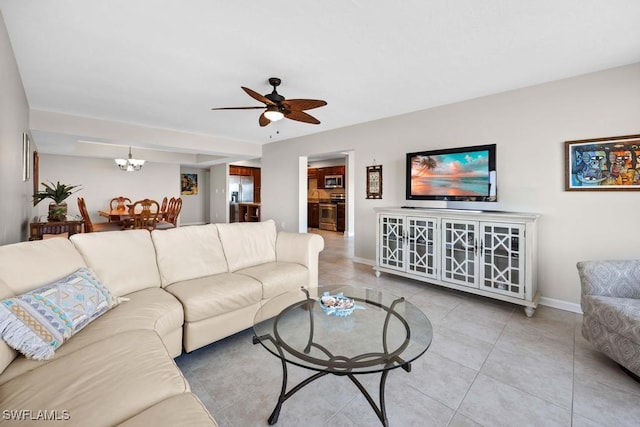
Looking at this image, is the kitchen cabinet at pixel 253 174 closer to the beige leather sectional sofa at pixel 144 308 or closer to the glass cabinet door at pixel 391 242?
the glass cabinet door at pixel 391 242

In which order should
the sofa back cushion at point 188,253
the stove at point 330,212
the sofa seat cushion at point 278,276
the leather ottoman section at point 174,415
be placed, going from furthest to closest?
the stove at point 330,212 < the sofa seat cushion at point 278,276 < the sofa back cushion at point 188,253 < the leather ottoman section at point 174,415

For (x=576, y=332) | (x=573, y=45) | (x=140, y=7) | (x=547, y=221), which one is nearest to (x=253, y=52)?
(x=140, y=7)

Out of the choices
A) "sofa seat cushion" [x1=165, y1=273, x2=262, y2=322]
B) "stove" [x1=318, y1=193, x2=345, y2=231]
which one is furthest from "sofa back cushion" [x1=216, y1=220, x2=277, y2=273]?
Result: "stove" [x1=318, y1=193, x2=345, y2=231]

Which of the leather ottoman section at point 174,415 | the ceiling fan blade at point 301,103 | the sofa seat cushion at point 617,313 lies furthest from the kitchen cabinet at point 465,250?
the leather ottoman section at point 174,415

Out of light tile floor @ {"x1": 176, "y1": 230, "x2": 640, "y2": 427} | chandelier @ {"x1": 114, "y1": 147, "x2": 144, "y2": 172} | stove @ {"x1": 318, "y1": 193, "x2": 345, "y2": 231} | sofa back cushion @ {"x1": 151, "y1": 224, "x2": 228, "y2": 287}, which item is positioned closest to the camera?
light tile floor @ {"x1": 176, "y1": 230, "x2": 640, "y2": 427}

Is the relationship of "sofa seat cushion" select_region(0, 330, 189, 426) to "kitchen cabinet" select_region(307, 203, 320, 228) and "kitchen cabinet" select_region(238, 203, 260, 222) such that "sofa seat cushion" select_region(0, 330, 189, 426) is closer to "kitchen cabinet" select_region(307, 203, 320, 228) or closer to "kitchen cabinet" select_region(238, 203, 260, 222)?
"kitchen cabinet" select_region(238, 203, 260, 222)

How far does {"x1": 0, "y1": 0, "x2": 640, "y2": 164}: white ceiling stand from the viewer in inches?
72.1

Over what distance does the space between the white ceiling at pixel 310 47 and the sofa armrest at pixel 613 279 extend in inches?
68.6

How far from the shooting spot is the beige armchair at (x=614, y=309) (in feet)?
→ 5.67

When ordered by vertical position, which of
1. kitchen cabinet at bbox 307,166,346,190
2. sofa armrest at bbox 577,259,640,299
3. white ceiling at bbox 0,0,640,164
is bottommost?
sofa armrest at bbox 577,259,640,299

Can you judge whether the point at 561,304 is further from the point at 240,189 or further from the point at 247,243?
the point at 240,189

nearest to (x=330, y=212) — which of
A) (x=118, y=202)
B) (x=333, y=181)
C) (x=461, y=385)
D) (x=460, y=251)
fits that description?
(x=333, y=181)

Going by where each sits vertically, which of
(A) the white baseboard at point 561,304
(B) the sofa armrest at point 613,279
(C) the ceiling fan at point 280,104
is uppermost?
(C) the ceiling fan at point 280,104

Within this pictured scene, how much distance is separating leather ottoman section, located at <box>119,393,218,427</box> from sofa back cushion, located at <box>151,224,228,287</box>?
→ 1.51 metres
